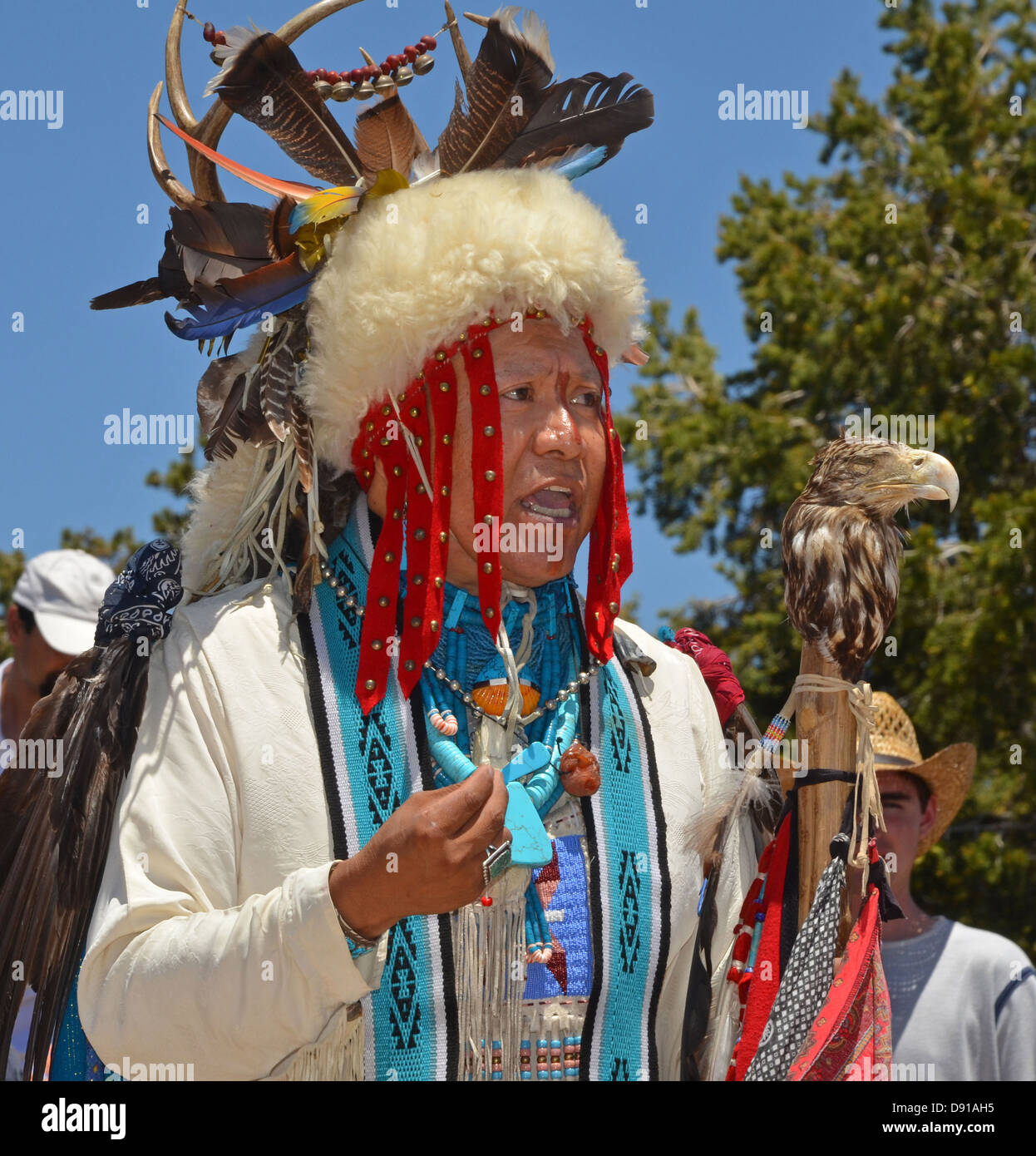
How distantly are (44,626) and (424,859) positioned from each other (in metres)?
2.84

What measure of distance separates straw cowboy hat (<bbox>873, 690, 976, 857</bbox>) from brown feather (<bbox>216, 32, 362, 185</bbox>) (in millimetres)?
2693

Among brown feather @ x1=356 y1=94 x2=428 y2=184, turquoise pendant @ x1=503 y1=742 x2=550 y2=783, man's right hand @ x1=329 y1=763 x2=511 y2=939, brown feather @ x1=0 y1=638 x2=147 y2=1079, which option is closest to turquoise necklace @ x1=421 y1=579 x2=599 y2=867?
turquoise pendant @ x1=503 y1=742 x2=550 y2=783

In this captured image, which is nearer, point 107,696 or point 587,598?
point 107,696

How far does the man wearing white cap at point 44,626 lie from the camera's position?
4938 millimetres

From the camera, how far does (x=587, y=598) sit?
330cm

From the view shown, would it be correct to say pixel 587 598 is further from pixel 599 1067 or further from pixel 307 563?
pixel 599 1067

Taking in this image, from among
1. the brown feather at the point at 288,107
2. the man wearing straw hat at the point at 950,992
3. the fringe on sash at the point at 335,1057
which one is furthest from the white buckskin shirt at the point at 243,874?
the man wearing straw hat at the point at 950,992

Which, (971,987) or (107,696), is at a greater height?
(107,696)

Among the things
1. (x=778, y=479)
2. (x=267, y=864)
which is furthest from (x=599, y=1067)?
(x=778, y=479)

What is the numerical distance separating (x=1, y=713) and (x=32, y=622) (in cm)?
32

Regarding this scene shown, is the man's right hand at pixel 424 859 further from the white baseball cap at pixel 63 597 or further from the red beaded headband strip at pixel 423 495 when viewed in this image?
the white baseball cap at pixel 63 597

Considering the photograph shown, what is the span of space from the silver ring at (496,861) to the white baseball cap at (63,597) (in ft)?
8.49

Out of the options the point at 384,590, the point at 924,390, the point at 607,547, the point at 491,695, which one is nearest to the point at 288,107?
the point at 384,590

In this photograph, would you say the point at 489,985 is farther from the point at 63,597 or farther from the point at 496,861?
the point at 63,597
